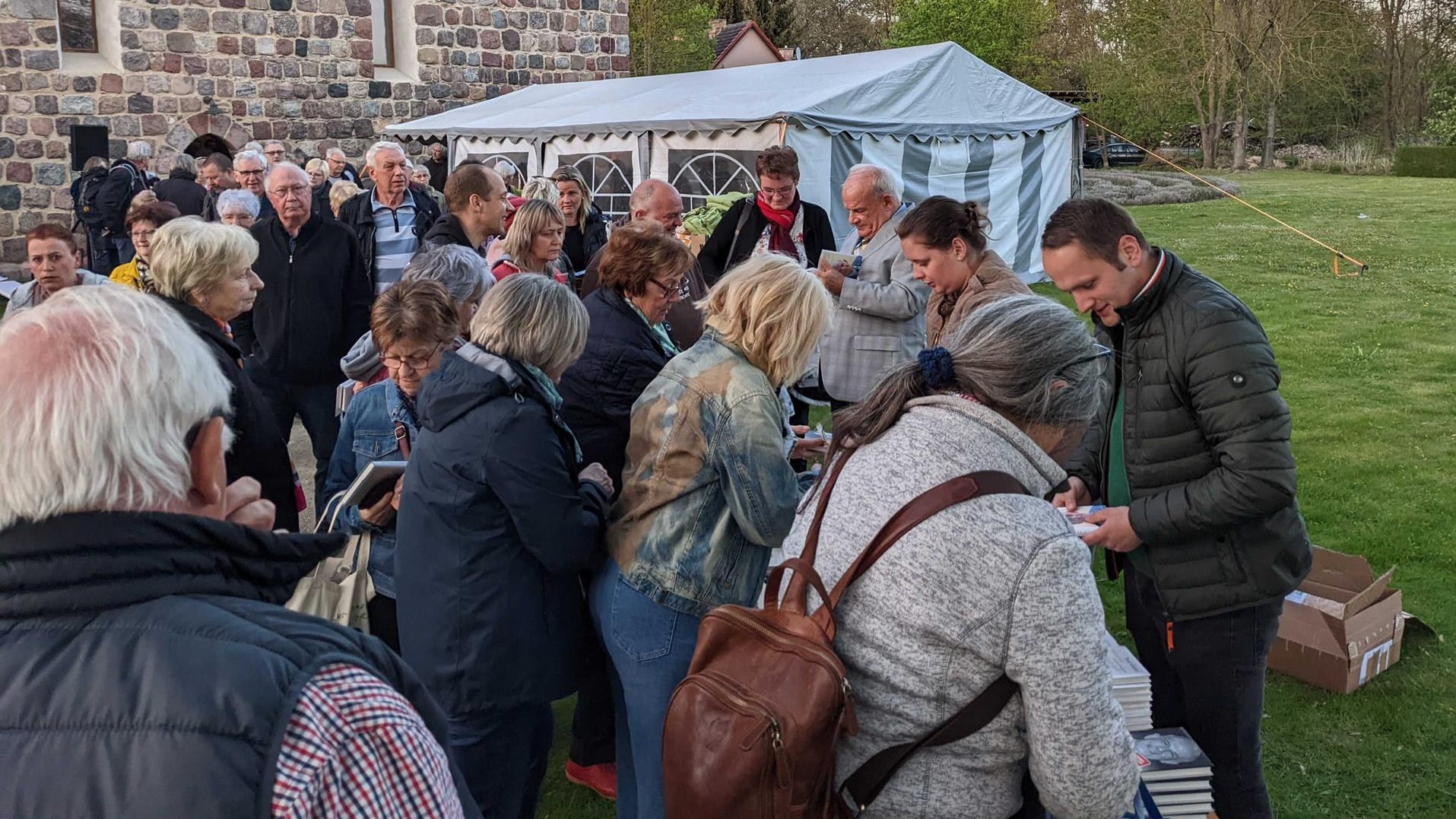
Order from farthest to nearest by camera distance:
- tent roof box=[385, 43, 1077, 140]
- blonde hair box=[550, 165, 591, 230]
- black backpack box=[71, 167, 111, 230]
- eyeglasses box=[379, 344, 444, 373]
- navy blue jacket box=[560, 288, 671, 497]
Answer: black backpack box=[71, 167, 111, 230], tent roof box=[385, 43, 1077, 140], blonde hair box=[550, 165, 591, 230], eyeglasses box=[379, 344, 444, 373], navy blue jacket box=[560, 288, 671, 497]

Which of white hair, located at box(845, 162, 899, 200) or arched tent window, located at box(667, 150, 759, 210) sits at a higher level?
arched tent window, located at box(667, 150, 759, 210)

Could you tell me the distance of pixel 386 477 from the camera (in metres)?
3.12

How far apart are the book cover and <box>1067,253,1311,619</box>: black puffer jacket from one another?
293mm

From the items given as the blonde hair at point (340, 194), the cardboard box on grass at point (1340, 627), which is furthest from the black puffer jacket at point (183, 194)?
the cardboard box on grass at point (1340, 627)

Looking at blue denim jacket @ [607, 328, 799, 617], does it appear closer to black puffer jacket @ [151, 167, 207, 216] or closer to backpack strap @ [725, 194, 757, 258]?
backpack strap @ [725, 194, 757, 258]

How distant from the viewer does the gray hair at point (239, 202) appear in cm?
693

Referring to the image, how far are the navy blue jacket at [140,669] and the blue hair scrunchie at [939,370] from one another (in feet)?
3.48

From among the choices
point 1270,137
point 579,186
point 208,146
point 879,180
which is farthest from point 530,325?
point 1270,137

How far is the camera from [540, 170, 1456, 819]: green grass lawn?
3635mm

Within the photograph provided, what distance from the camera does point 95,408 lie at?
1225mm

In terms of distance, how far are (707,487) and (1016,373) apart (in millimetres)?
962

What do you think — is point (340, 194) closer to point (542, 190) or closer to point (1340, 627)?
point (542, 190)

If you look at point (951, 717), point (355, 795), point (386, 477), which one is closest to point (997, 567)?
point (951, 717)

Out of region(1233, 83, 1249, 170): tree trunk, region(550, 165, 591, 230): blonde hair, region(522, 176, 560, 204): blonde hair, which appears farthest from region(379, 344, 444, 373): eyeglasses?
region(1233, 83, 1249, 170): tree trunk
